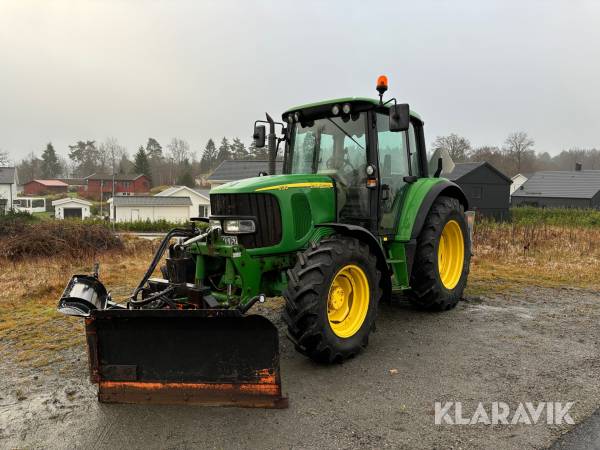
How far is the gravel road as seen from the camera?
10.3 ft

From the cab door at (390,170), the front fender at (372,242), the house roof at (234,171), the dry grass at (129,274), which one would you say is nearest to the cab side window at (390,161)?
the cab door at (390,170)

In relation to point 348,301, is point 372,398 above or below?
below

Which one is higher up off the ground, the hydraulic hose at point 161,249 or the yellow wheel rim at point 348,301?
the hydraulic hose at point 161,249

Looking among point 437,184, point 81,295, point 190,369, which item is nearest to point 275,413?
point 190,369

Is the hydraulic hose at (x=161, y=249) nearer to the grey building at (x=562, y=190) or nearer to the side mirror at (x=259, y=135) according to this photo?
the side mirror at (x=259, y=135)

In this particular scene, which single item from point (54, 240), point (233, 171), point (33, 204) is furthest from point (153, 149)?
point (54, 240)

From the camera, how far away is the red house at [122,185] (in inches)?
2589

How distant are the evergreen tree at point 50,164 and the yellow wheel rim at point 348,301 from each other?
10066 centimetres

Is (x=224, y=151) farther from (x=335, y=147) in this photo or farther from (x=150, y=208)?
(x=335, y=147)

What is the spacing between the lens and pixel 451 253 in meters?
6.44

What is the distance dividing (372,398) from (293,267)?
145 centimetres

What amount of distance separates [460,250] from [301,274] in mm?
3242

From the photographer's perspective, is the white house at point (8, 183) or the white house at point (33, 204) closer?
the white house at point (8, 183)

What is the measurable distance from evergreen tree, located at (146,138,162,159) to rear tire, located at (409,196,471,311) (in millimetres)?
89031
